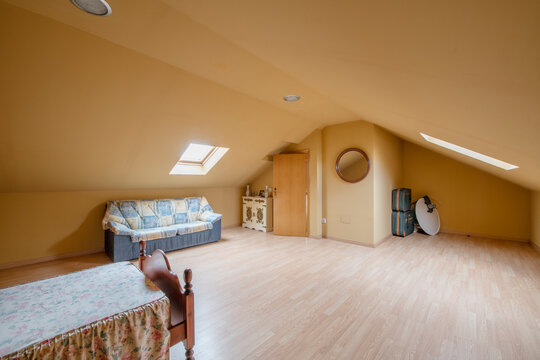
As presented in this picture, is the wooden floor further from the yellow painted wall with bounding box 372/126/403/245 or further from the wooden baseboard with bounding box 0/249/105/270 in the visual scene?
the yellow painted wall with bounding box 372/126/403/245

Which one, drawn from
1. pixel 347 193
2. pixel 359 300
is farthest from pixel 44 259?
pixel 347 193

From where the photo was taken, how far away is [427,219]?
5262mm

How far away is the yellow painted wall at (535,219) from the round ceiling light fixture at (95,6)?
6426 millimetres

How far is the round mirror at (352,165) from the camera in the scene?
4.49 meters

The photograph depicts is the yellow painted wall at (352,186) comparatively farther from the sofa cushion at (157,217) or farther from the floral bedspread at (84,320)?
the floral bedspread at (84,320)

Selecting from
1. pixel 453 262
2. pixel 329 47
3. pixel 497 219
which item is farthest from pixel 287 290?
pixel 497 219

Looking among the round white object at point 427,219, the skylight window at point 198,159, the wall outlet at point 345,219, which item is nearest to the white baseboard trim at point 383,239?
the wall outlet at point 345,219

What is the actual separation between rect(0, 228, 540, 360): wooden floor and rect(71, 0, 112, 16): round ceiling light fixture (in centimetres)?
249

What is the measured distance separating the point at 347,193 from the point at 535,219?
11.0 ft

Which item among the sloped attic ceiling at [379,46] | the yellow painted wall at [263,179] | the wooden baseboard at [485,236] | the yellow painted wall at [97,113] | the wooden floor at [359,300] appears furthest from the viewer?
the yellow painted wall at [263,179]

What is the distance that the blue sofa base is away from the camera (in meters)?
3.56

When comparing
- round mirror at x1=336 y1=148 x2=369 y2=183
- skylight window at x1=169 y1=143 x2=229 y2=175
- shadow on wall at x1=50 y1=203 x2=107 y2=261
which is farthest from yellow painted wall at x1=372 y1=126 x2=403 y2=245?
shadow on wall at x1=50 y1=203 x2=107 y2=261

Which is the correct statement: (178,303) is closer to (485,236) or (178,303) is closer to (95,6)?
(95,6)

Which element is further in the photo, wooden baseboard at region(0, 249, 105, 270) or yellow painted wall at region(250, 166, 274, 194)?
yellow painted wall at region(250, 166, 274, 194)
